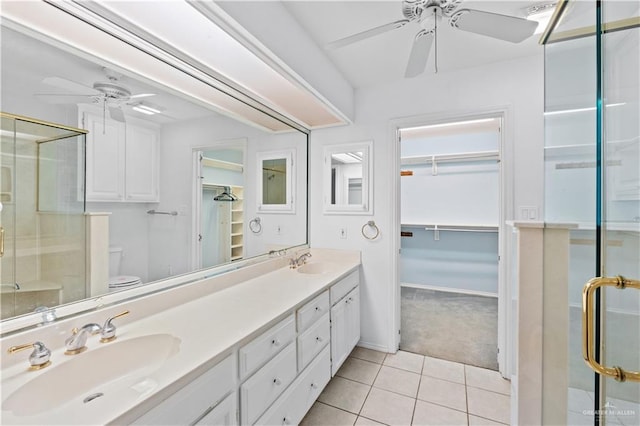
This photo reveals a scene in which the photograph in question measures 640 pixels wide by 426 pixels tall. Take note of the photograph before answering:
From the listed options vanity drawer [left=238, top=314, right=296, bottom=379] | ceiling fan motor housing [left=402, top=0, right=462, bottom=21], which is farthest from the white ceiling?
vanity drawer [left=238, top=314, right=296, bottom=379]

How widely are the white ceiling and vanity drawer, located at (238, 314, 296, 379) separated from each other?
1828 mm

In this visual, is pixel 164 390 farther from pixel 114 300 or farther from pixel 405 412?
pixel 405 412

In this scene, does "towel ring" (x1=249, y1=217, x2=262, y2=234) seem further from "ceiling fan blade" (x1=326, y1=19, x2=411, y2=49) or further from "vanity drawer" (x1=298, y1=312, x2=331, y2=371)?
"ceiling fan blade" (x1=326, y1=19, x2=411, y2=49)

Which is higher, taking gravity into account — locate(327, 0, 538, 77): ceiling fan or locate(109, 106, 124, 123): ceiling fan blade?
locate(327, 0, 538, 77): ceiling fan

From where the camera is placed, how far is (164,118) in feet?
4.87

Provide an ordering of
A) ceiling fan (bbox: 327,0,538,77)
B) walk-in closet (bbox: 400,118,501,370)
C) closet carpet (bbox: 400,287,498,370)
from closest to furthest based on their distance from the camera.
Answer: ceiling fan (bbox: 327,0,538,77)
closet carpet (bbox: 400,287,498,370)
walk-in closet (bbox: 400,118,501,370)

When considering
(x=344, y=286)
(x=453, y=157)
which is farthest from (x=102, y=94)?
(x=453, y=157)

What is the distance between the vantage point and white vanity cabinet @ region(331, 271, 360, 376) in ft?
6.75

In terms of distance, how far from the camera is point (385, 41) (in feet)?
6.46

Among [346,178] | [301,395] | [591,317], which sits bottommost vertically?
[301,395]

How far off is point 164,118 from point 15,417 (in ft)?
4.30

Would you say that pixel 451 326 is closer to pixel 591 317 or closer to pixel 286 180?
pixel 286 180

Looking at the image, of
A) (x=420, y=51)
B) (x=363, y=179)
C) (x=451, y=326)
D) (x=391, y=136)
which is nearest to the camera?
(x=420, y=51)

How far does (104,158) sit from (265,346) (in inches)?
44.1
